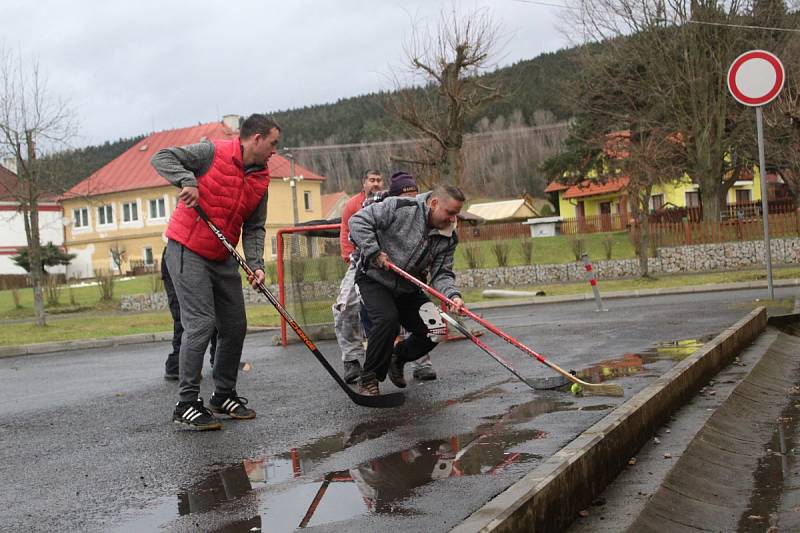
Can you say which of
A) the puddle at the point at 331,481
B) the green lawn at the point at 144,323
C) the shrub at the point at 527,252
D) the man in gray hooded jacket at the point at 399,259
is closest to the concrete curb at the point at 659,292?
the green lawn at the point at 144,323

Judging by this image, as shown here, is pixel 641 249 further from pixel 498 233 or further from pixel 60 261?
pixel 60 261

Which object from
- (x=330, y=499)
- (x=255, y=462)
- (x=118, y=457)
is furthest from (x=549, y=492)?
(x=118, y=457)

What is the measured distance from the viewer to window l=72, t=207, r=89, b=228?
77.1m

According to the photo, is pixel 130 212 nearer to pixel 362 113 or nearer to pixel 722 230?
pixel 722 230

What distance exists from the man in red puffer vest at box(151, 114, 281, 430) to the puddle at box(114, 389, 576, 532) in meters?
1.24

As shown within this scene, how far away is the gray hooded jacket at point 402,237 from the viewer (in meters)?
7.21

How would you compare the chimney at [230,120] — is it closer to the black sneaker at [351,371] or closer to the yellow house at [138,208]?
the yellow house at [138,208]

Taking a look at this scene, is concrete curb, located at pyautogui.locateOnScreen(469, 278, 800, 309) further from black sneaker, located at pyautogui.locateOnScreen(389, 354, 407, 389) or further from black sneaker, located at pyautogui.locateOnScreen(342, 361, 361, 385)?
black sneaker, located at pyautogui.locateOnScreen(389, 354, 407, 389)

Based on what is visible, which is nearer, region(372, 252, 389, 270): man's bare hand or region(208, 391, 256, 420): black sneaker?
region(208, 391, 256, 420): black sneaker

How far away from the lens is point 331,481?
→ 4.68 metres

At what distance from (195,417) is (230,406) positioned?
0.52 metres

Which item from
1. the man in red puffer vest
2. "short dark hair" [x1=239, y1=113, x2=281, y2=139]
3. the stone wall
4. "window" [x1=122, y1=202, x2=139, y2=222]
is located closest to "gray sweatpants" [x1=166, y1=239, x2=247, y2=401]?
the man in red puffer vest

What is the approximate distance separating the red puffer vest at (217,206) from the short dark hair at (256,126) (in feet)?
0.29

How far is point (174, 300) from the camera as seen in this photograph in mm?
9984
